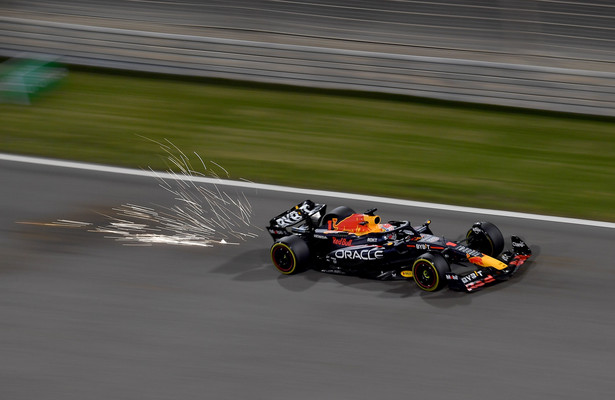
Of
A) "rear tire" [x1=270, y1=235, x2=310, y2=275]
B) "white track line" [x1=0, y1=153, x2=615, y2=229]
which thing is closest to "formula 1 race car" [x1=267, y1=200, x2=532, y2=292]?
"rear tire" [x1=270, y1=235, x2=310, y2=275]

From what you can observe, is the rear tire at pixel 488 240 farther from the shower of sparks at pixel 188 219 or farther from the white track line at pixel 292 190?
the shower of sparks at pixel 188 219

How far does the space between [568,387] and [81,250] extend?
536 cm

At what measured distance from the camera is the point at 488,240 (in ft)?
30.1

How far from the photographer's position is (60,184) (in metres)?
11.9

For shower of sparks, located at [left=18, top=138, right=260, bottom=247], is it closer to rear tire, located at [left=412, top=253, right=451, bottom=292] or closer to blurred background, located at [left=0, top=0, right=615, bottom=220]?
blurred background, located at [left=0, top=0, right=615, bottom=220]

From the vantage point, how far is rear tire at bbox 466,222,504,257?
9.17 m

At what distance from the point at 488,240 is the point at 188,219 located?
12.0 ft

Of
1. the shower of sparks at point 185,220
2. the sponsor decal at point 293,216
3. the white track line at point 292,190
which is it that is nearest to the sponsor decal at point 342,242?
the sponsor decal at point 293,216

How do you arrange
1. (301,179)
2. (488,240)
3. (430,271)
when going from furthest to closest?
1. (301,179)
2. (488,240)
3. (430,271)

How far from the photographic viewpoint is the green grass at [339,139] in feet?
38.9

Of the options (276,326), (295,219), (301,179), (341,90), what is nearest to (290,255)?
(295,219)

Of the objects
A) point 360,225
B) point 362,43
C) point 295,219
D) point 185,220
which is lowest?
point 185,220

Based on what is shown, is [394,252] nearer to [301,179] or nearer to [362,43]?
[301,179]

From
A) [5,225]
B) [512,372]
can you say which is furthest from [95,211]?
[512,372]
